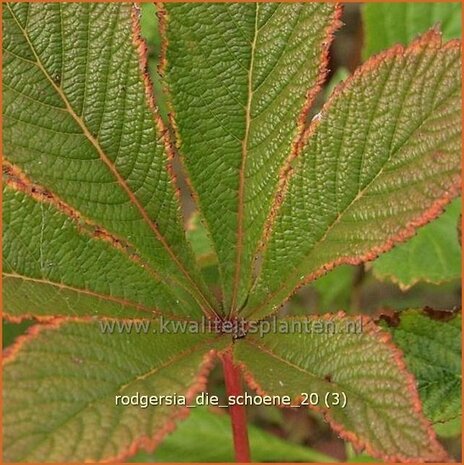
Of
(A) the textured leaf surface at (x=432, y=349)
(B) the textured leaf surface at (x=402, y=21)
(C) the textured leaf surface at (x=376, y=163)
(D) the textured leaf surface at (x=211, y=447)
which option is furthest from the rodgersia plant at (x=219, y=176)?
(B) the textured leaf surface at (x=402, y=21)

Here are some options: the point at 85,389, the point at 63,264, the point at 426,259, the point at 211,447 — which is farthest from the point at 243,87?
the point at 211,447

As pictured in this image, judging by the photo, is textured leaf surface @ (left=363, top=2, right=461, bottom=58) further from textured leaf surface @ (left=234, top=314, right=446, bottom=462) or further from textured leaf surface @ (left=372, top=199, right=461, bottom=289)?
textured leaf surface @ (left=234, top=314, right=446, bottom=462)

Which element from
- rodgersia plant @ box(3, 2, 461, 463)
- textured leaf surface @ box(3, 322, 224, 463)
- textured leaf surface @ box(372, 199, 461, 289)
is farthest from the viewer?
textured leaf surface @ box(372, 199, 461, 289)

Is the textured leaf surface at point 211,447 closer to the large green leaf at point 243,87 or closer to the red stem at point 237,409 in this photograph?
the red stem at point 237,409

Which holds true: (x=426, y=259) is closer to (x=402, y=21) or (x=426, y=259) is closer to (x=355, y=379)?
(x=402, y=21)

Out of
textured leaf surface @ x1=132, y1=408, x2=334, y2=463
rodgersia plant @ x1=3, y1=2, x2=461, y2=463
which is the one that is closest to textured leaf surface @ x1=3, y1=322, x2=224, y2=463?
rodgersia plant @ x1=3, y1=2, x2=461, y2=463

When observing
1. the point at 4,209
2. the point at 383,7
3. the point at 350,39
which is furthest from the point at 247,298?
the point at 350,39
